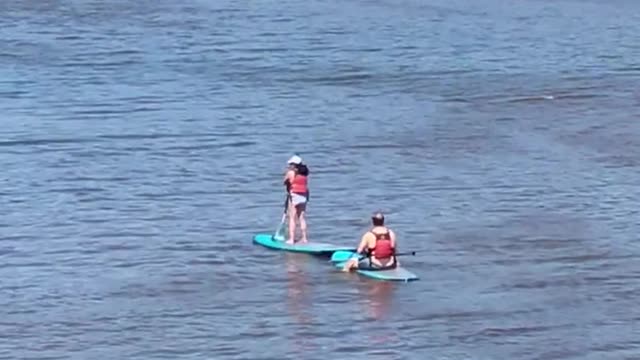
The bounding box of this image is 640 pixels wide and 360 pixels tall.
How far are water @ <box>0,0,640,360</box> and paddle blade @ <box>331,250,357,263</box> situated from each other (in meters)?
0.42

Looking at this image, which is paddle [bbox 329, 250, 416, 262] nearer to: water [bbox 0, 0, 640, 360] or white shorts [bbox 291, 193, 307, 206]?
water [bbox 0, 0, 640, 360]

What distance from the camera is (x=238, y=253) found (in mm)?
35250

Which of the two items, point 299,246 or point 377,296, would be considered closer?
point 377,296

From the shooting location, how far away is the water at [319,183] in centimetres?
3016

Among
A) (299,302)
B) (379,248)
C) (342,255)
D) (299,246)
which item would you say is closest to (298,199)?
(299,246)

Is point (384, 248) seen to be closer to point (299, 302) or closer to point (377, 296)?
point (377, 296)

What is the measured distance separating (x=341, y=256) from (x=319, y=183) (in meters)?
8.45

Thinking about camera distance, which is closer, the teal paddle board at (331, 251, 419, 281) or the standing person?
the teal paddle board at (331, 251, 419, 281)

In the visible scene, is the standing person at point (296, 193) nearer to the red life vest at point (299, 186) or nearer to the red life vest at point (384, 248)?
the red life vest at point (299, 186)

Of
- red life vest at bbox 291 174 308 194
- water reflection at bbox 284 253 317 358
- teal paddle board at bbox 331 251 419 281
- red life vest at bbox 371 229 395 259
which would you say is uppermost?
red life vest at bbox 291 174 308 194

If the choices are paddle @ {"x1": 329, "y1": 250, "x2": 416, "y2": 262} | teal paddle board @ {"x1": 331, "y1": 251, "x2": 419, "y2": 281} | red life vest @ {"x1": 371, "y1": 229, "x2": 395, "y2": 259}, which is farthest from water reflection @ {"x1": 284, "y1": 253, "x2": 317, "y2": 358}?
red life vest @ {"x1": 371, "y1": 229, "x2": 395, "y2": 259}

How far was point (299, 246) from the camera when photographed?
3503cm

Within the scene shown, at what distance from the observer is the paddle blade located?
33.9m

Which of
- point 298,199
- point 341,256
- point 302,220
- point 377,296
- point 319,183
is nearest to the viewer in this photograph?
point 377,296
